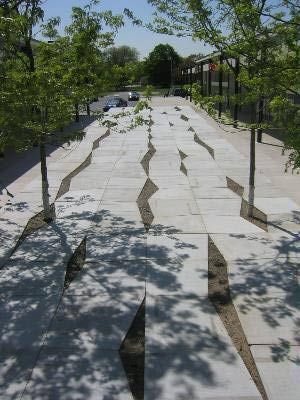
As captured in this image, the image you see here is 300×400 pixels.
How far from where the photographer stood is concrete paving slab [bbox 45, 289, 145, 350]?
5426 millimetres

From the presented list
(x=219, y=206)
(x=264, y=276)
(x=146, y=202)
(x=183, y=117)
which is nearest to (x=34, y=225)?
(x=146, y=202)

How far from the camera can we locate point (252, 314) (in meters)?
5.97

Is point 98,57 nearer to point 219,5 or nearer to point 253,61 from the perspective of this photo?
point 219,5

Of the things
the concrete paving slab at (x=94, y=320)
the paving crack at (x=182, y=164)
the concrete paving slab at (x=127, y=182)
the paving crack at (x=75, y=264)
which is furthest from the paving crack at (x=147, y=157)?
the concrete paving slab at (x=94, y=320)

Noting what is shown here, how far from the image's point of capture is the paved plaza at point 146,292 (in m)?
4.77

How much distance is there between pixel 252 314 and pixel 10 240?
4.87 m

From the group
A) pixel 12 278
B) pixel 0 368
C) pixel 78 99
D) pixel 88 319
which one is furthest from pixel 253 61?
pixel 0 368

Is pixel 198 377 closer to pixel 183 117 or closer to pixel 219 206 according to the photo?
pixel 219 206

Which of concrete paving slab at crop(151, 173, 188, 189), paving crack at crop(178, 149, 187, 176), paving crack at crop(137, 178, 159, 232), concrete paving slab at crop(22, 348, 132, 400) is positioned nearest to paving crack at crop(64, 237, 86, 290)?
paving crack at crop(137, 178, 159, 232)

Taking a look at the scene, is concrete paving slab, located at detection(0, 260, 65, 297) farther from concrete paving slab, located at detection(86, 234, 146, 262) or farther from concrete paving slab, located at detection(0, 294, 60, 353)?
concrete paving slab, located at detection(86, 234, 146, 262)

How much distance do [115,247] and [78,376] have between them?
3570mm

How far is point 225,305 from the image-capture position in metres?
6.25

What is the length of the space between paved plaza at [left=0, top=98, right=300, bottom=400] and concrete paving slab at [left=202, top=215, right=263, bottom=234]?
0.04 m

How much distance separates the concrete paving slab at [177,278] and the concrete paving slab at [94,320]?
31 centimetres
